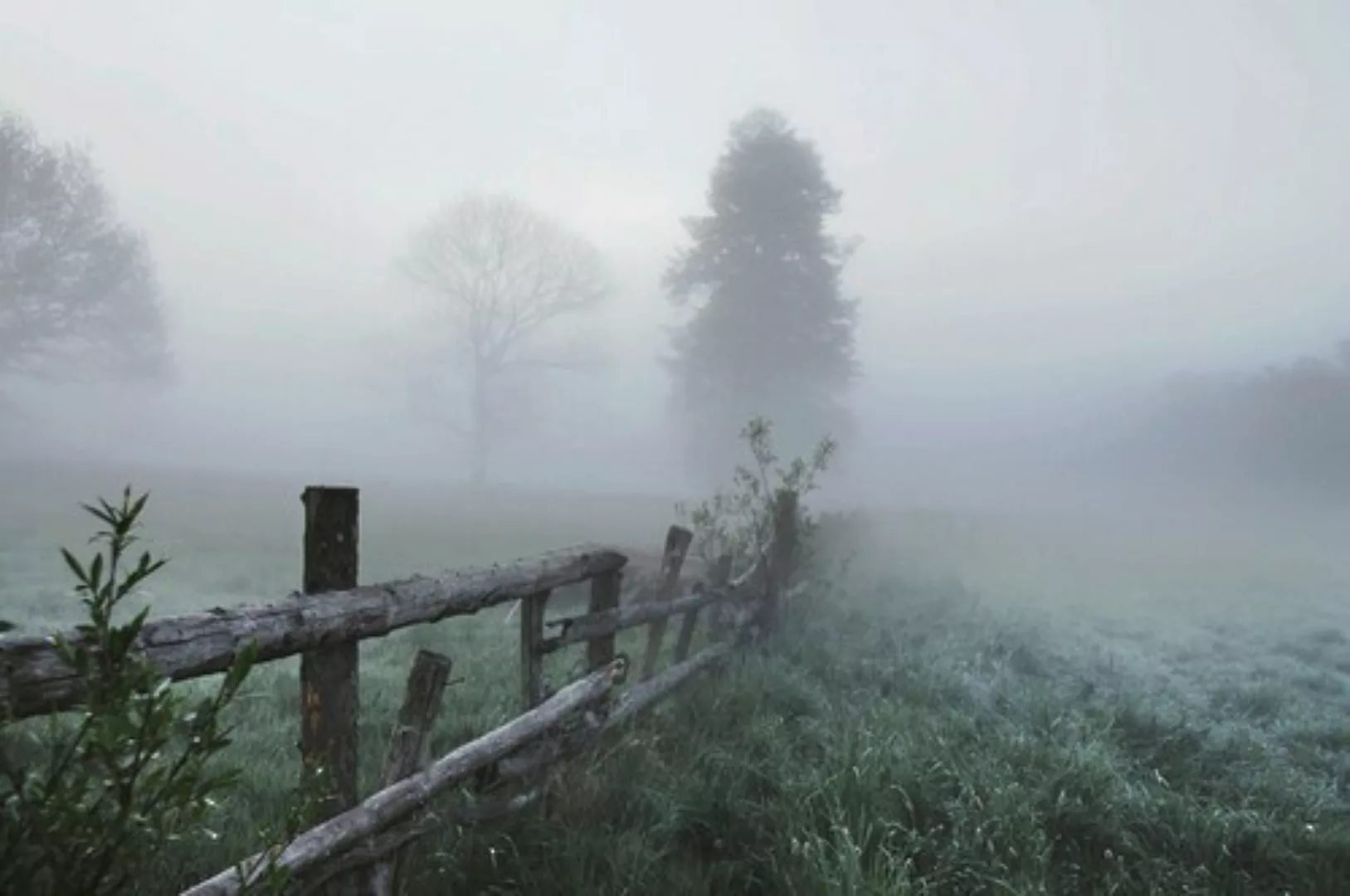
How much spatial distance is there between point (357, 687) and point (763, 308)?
1106 inches

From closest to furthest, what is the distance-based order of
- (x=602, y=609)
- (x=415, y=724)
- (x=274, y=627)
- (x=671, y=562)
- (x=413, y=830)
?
1. (x=274, y=627)
2. (x=413, y=830)
3. (x=415, y=724)
4. (x=602, y=609)
5. (x=671, y=562)

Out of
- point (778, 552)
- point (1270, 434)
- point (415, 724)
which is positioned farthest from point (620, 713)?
point (1270, 434)

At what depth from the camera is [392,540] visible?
20125 mm

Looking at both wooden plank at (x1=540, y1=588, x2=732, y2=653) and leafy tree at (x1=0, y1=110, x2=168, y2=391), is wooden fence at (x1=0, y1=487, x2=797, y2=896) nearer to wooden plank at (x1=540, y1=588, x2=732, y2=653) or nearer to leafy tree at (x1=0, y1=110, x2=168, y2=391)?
wooden plank at (x1=540, y1=588, x2=732, y2=653)

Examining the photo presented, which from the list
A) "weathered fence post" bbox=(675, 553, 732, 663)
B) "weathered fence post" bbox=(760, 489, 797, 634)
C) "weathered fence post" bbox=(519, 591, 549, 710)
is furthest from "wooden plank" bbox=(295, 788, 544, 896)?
"weathered fence post" bbox=(760, 489, 797, 634)

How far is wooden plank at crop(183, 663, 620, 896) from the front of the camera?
248cm

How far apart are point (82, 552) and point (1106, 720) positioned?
17737 millimetres

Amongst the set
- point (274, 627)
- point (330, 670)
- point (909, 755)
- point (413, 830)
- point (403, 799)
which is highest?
point (274, 627)

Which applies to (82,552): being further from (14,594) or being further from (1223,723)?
(1223,723)

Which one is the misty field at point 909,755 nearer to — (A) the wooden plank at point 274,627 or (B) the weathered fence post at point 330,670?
(B) the weathered fence post at point 330,670

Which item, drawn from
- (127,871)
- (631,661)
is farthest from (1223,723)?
(127,871)

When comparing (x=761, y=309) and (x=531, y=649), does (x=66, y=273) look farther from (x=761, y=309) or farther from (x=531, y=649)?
(x=531, y=649)

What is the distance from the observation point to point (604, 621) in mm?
5102

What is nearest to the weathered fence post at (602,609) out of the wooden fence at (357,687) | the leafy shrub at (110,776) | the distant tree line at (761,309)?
the wooden fence at (357,687)
